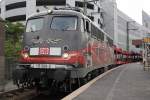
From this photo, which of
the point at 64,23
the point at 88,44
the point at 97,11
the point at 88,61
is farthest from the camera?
the point at 97,11

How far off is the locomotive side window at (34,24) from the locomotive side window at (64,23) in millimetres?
526

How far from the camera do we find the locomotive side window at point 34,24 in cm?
1522

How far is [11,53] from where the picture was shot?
2809 centimetres

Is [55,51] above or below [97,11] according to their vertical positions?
below

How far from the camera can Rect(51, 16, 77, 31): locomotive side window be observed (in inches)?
588

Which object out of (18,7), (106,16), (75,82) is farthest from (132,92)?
(106,16)

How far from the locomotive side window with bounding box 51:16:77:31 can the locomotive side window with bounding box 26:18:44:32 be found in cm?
53

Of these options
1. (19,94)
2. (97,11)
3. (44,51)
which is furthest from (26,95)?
(97,11)

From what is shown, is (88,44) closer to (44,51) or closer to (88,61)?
(88,61)

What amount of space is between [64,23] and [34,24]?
1343 millimetres

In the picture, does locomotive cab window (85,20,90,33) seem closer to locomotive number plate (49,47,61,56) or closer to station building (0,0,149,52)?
locomotive number plate (49,47,61,56)

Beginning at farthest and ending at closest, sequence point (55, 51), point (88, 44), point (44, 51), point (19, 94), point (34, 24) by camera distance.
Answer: point (88, 44)
point (34, 24)
point (19, 94)
point (44, 51)
point (55, 51)

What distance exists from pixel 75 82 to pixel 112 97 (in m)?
3.84

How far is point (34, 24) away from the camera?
1548cm
